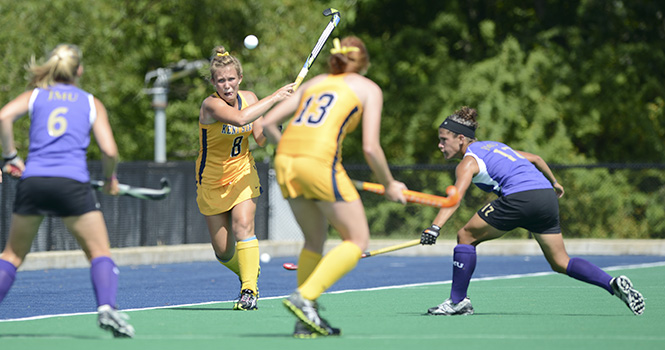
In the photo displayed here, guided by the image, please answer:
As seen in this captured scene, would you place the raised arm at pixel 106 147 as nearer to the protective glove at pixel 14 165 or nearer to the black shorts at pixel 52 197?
the black shorts at pixel 52 197

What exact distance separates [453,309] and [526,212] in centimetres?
92

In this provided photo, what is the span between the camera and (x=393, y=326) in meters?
7.86

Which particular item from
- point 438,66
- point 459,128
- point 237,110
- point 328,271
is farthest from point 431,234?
point 438,66

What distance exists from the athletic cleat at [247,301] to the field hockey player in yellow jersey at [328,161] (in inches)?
87.2

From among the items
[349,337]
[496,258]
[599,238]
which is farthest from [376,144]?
[599,238]

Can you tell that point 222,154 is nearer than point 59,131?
No

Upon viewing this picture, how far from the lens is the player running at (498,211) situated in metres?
8.70

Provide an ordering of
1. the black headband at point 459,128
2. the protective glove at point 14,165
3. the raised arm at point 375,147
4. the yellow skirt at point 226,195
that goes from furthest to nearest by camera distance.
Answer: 1. the yellow skirt at point 226,195
2. the black headband at point 459,128
3. the protective glove at point 14,165
4. the raised arm at point 375,147

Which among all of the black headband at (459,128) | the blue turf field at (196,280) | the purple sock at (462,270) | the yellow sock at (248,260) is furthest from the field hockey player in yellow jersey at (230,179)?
the purple sock at (462,270)

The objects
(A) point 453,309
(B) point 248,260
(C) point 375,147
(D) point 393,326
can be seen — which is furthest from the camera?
(B) point 248,260

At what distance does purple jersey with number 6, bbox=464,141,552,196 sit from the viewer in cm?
880

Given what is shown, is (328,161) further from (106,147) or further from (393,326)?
(393,326)

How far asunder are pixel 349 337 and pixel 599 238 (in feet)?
51.2

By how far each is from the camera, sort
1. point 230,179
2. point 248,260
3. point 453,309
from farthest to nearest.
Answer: point 230,179 → point 248,260 → point 453,309
